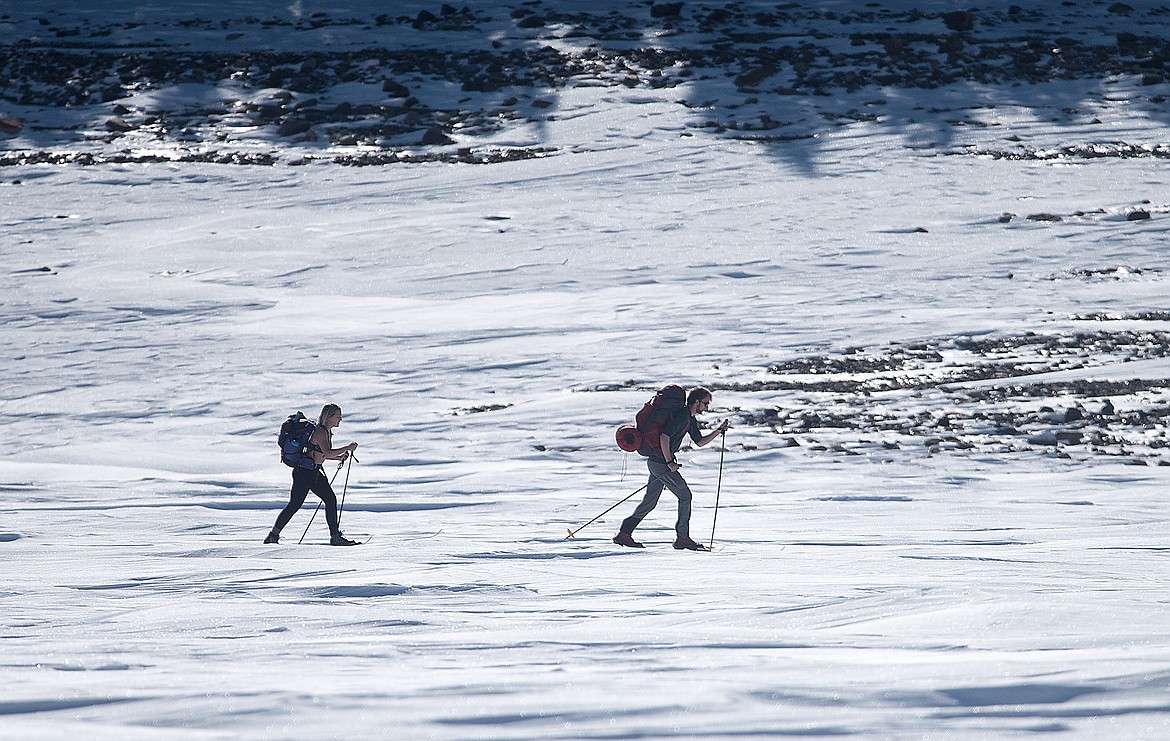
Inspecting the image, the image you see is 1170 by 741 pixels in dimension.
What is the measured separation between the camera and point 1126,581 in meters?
6.82

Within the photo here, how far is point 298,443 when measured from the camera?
31.4 feet

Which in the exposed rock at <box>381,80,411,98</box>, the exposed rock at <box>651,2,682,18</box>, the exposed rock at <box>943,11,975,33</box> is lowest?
the exposed rock at <box>381,80,411,98</box>

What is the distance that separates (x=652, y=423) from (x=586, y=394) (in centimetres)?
760

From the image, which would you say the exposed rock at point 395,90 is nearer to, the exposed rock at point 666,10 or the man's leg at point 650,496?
the exposed rock at point 666,10

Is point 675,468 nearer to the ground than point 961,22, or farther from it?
nearer to the ground

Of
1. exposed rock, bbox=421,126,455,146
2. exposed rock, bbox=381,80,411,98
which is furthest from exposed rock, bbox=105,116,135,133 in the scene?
exposed rock, bbox=421,126,455,146

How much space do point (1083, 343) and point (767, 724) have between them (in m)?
16.7

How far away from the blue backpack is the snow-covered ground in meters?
0.83

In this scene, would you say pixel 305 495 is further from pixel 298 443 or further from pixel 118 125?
pixel 118 125

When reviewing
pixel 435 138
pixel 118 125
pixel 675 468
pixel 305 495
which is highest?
pixel 118 125

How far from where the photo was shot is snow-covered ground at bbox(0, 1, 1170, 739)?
404cm

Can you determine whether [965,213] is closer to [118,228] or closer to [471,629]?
[118,228]

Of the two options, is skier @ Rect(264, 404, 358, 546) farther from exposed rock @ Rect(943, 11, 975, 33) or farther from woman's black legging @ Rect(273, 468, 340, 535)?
exposed rock @ Rect(943, 11, 975, 33)

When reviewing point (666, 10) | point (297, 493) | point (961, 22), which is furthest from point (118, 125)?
point (297, 493)
